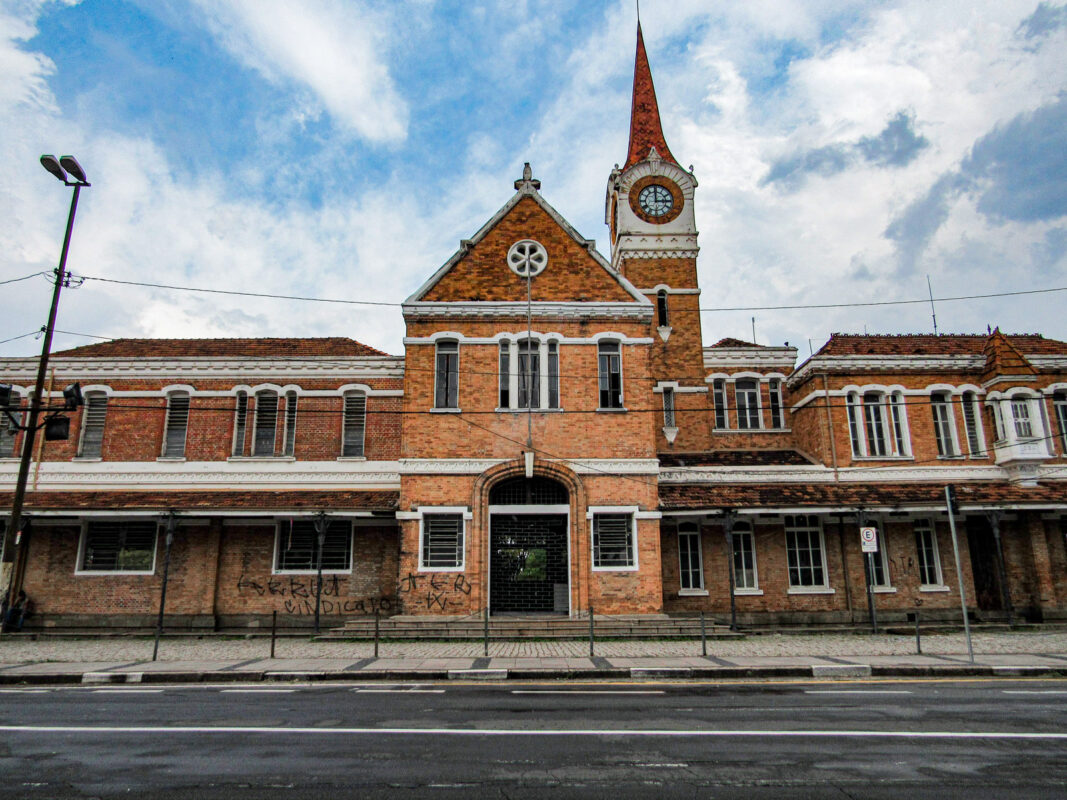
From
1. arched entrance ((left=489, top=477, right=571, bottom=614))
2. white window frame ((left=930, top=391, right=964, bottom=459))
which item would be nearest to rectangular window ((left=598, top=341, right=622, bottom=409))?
arched entrance ((left=489, top=477, right=571, bottom=614))

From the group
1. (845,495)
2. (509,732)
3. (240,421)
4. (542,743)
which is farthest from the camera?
(240,421)

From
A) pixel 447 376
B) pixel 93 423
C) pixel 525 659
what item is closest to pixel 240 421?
pixel 93 423

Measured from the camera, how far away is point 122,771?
6863mm

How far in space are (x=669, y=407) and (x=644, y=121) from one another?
48.3 ft

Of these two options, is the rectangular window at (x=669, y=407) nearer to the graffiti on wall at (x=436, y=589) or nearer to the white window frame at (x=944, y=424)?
the white window frame at (x=944, y=424)

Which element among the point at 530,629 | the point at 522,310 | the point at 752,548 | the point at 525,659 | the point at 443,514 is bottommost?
the point at 525,659

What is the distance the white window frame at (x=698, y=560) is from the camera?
22562mm

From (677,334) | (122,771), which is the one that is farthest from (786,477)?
(122,771)

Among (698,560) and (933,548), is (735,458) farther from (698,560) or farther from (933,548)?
(933,548)

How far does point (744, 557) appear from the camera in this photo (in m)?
23.2

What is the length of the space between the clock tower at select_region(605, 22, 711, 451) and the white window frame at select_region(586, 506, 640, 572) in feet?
26.2

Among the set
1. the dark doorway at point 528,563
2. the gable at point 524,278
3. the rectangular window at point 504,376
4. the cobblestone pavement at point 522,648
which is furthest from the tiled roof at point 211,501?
the gable at point 524,278

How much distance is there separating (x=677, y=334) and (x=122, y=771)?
25.4m

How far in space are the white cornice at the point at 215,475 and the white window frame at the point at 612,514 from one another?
6.85m
